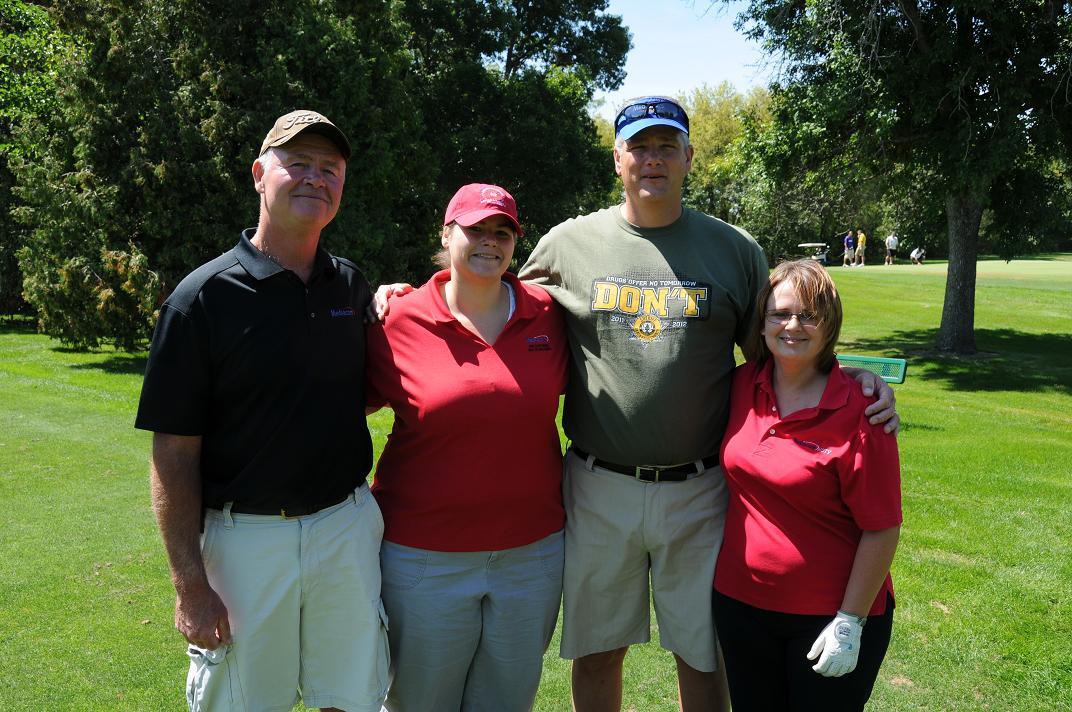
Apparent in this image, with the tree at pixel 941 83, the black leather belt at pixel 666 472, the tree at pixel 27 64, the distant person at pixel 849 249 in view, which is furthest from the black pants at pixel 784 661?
the distant person at pixel 849 249

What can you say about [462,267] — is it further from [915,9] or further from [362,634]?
[915,9]

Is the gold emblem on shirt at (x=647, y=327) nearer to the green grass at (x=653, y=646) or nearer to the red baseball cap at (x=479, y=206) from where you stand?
the red baseball cap at (x=479, y=206)

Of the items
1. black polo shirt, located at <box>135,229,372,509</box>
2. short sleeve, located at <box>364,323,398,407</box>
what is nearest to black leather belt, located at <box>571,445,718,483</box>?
short sleeve, located at <box>364,323,398,407</box>

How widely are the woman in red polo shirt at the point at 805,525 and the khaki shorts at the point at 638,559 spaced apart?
0.98 ft

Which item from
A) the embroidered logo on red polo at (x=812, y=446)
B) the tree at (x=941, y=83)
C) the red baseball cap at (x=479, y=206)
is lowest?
the embroidered logo on red polo at (x=812, y=446)

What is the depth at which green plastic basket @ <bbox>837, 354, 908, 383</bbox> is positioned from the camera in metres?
3.47

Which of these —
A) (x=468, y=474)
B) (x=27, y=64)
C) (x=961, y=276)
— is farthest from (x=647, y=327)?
(x=27, y=64)

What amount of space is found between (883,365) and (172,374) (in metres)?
2.82

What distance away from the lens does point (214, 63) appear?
56.7ft

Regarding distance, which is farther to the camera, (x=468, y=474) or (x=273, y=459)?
(x=468, y=474)

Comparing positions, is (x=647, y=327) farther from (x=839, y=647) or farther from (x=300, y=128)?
(x=300, y=128)

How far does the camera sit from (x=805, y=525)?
2848 millimetres

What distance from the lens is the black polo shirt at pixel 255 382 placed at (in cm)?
272

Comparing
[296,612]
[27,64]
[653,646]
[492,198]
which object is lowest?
[653,646]
